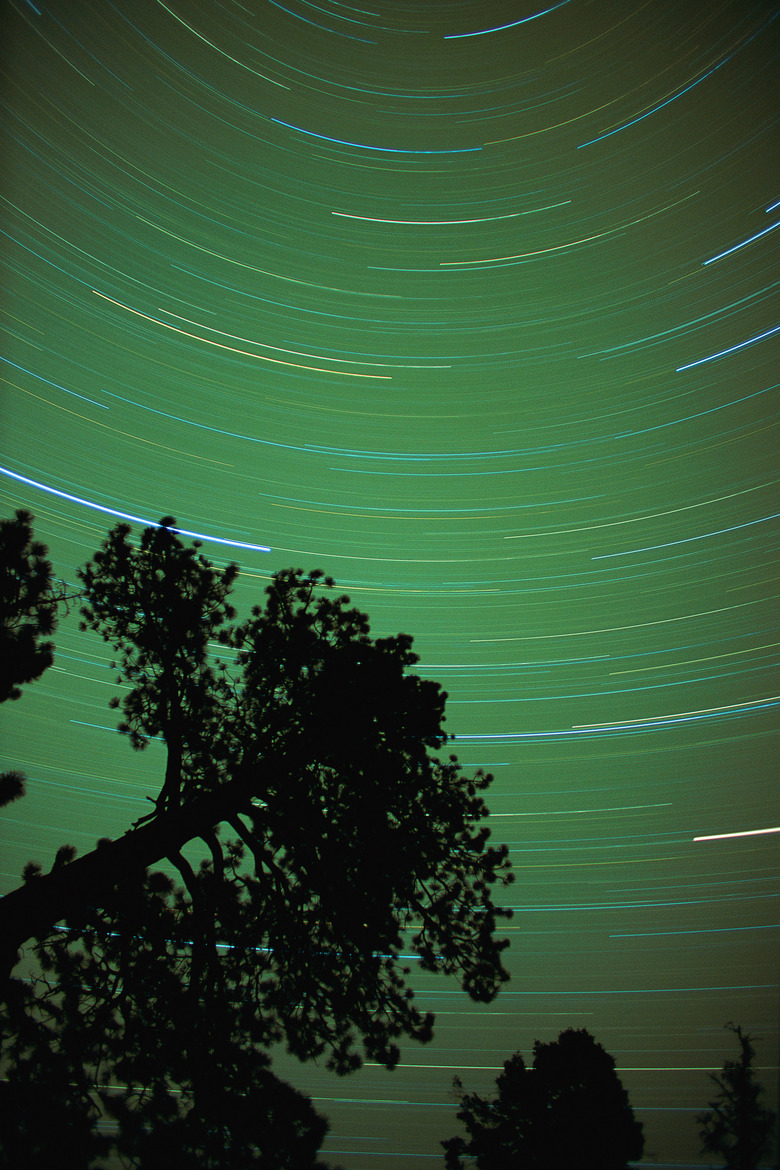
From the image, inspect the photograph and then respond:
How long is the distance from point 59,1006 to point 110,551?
160 inches

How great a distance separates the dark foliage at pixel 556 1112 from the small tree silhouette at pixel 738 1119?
86.6 inches

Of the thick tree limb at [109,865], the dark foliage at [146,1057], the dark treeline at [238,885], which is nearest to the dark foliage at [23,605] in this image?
the dark treeline at [238,885]

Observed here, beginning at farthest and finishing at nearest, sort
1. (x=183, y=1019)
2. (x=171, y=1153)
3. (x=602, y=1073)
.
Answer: (x=602, y=1073)
(x=183, y=1019)
(x=171, y=1153)

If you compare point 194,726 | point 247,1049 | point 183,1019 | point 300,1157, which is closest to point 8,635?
point 194,726

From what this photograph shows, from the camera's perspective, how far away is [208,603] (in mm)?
5797

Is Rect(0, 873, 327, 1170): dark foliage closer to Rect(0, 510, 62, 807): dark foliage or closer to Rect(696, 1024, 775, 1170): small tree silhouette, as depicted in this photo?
Rect(0, 510, 62, 807): dark foliage

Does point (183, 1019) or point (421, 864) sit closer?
point (183, 1019)

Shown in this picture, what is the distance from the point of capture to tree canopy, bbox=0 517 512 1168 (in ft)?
14.5

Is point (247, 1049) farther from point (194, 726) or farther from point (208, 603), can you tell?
point (208, 603)

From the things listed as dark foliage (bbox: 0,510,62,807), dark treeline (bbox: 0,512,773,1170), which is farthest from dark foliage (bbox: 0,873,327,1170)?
dark foliage (bbox: 0,510,62,807)

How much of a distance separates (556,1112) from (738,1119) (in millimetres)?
4997

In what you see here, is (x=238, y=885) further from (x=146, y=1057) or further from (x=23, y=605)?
(x=23, y=605)

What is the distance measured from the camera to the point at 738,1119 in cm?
600

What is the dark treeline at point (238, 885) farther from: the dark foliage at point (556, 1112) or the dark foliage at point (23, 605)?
the dark foliage at point (556, 1112)
